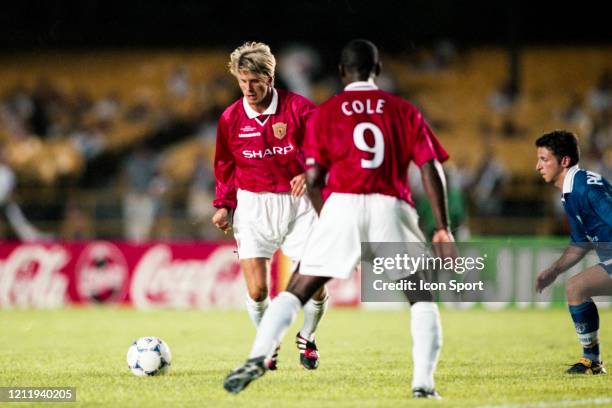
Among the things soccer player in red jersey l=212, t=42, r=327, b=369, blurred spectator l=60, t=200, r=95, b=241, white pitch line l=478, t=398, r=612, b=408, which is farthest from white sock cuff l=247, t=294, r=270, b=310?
blurred spectator l=60, t=200, r=95, b=241

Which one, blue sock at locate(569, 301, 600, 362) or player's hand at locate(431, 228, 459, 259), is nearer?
player's hand at locate(431, 228, 459, 259)

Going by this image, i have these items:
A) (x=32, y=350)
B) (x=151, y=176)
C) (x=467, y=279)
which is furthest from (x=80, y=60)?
(x=32, y=350)

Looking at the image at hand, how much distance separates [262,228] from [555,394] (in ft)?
9.60

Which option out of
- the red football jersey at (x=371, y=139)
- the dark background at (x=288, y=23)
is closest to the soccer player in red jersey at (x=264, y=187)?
the red football jersey at (x=371, y=139)

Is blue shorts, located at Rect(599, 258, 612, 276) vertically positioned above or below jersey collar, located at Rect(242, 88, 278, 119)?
below

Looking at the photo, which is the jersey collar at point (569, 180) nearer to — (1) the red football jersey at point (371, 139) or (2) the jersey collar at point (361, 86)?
(1) the red football jersey at point (371, 139)

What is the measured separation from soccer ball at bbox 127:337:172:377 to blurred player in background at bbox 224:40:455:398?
A: 2003mm

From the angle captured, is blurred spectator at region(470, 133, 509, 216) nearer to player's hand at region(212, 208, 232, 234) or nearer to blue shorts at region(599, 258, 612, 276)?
blue shorts at region(599, 258, 612, 276)

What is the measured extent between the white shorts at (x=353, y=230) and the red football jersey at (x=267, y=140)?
2159 mm

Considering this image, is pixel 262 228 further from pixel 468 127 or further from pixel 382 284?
pixel 468 127

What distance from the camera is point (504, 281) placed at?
18.3m

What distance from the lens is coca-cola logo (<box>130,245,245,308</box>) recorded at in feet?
61.4

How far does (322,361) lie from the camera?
986cm

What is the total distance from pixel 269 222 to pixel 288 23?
2040 centimetres
